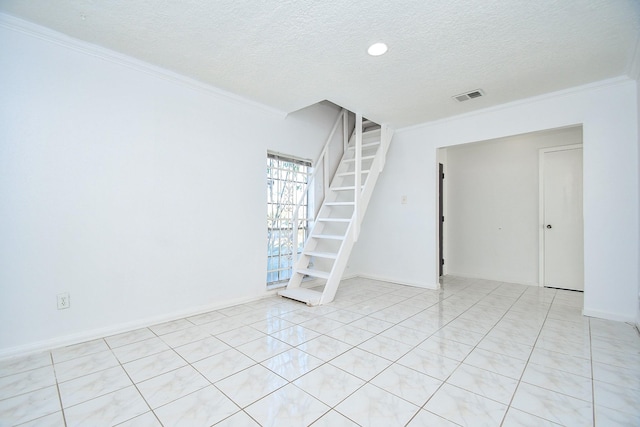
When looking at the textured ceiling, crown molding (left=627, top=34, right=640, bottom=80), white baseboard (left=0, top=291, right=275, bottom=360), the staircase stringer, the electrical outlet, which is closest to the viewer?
the textured ceiling

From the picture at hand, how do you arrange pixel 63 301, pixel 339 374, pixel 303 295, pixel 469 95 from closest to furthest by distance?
pixel 339 374 → pixel 63 301 → pixel 469 95 → pixel 303 295

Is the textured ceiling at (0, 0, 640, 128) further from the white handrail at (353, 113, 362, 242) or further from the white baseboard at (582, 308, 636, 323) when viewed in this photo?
the white baseboard at (582, 308, 636, 323)

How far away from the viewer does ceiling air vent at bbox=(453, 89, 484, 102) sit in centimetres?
318

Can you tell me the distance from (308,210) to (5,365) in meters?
3.28

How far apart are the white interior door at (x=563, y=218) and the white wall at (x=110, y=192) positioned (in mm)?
4284

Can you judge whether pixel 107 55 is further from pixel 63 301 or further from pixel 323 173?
pixel 323 173

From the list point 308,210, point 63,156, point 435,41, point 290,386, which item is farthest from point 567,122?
point 63,156

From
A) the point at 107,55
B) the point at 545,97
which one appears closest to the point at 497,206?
the point at 545,97

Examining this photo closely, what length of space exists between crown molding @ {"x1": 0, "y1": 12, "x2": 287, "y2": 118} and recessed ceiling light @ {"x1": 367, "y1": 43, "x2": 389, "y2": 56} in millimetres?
1617

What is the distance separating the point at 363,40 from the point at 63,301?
3092 millimetres

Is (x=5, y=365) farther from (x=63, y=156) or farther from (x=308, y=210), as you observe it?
(x=308, y=210)

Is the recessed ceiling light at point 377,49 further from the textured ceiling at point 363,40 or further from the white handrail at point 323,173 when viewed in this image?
the white handrail at point 323,173

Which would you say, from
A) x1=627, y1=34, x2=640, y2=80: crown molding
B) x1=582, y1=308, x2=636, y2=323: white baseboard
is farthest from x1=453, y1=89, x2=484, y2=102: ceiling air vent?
x1=582, y1=308, x2=636, y2=323: white baseboard

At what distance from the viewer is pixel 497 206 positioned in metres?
4.79
